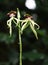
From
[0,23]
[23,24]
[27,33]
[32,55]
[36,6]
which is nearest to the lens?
[23,24]

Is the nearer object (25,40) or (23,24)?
(23,24)

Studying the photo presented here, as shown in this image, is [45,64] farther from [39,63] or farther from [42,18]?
[42,18]

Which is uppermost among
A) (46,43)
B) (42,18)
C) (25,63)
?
(42,18)

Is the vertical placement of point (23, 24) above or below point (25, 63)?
above

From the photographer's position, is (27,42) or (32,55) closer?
(32,55)

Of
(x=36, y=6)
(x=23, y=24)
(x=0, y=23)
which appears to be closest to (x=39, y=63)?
(x=36, y=6)

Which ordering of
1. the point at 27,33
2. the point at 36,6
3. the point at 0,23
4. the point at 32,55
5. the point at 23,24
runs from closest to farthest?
Result: the point at 23,24
the point at 0,23
the point at 32,55
the point at 27,33
the point at 36,6

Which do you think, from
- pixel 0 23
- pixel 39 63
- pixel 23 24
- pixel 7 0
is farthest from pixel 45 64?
pixel 23 24
